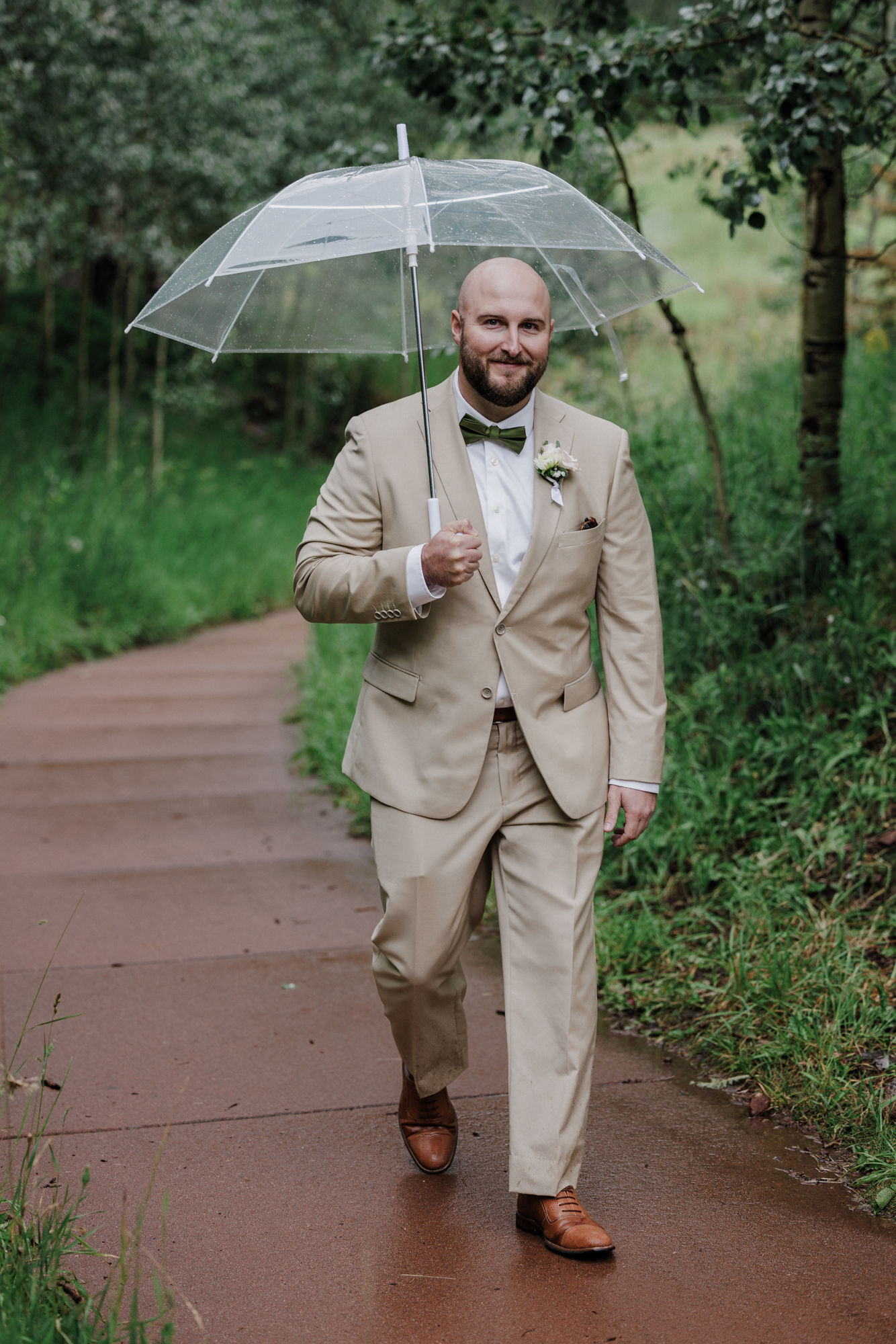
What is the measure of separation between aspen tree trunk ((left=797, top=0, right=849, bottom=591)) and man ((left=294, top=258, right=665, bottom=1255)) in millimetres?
3068

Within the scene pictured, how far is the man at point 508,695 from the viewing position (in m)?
3.26

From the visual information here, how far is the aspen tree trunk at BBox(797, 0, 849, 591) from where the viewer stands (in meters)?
6.27

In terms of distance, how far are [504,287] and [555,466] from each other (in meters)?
0.43

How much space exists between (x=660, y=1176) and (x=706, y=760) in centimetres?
238

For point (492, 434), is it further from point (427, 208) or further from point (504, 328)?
point (427, 208)

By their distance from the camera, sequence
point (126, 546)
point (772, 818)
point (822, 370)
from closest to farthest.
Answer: point (772, 818), point (822, 370), point (126, 546)

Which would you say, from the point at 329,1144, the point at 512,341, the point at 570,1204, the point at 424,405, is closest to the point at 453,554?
the point at 424,405

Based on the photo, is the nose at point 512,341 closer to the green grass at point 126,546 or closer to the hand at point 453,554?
the hand at point 453,554

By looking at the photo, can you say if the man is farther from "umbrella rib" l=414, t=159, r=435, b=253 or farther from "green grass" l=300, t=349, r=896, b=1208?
"green grass" l=300, t=349, r=896, b=1208

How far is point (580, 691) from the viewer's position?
343 cm

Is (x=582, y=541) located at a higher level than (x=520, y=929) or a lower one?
higher

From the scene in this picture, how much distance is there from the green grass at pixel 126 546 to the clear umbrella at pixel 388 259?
276 inches

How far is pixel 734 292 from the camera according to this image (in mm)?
30953

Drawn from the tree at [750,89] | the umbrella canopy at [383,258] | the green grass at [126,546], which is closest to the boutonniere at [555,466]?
the umbrella canopy at [383,258]
